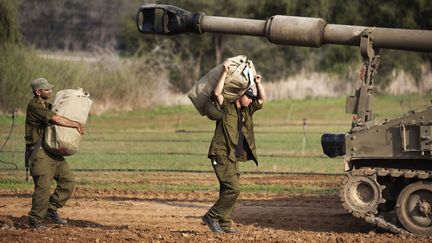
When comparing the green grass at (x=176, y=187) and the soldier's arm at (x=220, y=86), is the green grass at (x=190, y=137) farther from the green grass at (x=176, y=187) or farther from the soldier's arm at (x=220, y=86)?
the soldier's arm at (x=220, y=86)

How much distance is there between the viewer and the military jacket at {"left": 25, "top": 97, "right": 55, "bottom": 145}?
494 inches

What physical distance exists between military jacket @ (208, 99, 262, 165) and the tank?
1.09 m

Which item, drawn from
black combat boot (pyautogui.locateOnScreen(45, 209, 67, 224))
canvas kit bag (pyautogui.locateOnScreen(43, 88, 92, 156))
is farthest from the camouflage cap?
black combat boot (pyautogui.locateOnScreen(45, 209, 67, 224))

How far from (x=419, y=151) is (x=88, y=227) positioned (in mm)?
4568

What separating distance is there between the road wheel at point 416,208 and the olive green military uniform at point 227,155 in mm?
2008

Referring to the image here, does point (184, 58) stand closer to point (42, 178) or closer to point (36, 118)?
point (36, 118)

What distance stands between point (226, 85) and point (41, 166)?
269cm

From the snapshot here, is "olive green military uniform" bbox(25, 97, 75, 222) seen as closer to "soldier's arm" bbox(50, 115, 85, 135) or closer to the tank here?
"soldier's arm" bbox(50, 115, 85, 135)

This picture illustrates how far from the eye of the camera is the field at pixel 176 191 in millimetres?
12133

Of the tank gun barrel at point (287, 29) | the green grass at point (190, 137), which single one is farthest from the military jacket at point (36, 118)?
the green grass at point (190, 137)

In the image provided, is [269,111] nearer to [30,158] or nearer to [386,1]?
[386,1]

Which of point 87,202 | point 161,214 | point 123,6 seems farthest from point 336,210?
point 123,6

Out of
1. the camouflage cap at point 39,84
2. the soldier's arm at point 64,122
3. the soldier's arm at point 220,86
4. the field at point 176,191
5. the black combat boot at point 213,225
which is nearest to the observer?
the soldier's arm at point 220,86

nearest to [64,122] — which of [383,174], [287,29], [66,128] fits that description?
[66,128]
